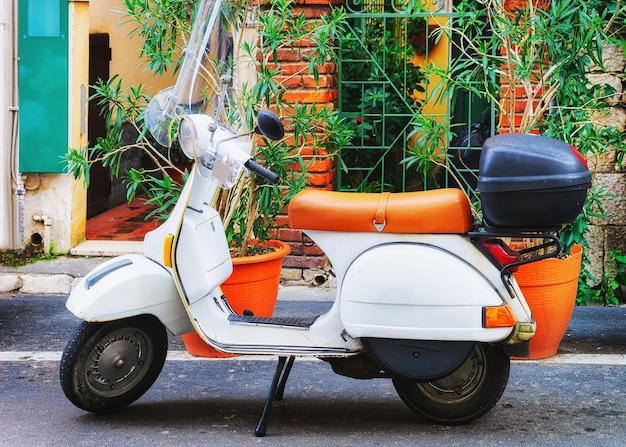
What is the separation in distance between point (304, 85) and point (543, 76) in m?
1.93

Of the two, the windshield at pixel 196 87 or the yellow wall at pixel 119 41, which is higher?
the yellow wall at pixel 119 41

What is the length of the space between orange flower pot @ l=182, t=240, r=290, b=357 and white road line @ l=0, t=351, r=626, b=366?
0.26 ft

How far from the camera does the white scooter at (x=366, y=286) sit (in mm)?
4438

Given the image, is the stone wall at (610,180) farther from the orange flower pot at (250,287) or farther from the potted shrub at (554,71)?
the orange flower pot at (250,287)

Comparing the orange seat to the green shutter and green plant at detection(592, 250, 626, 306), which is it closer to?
green plant at detection(592, 250, 626, 306)

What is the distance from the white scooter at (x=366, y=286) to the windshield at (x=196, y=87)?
0.05ft

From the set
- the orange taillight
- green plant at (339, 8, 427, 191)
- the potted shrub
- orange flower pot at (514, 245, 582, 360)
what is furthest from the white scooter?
green plant at (339, 8, 427, 191)

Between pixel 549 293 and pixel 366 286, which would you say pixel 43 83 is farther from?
pixel 366 286

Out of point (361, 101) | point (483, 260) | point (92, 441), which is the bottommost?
point (92, 441)

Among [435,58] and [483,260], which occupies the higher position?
[435,58]

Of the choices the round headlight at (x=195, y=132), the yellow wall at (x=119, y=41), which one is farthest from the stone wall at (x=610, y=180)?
the yellow wall at (x=119, y=41)

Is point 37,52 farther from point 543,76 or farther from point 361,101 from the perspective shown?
point 543,76

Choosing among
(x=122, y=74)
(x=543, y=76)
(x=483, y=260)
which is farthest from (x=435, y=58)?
(x=483, y=260)

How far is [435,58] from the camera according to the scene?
978 cm
